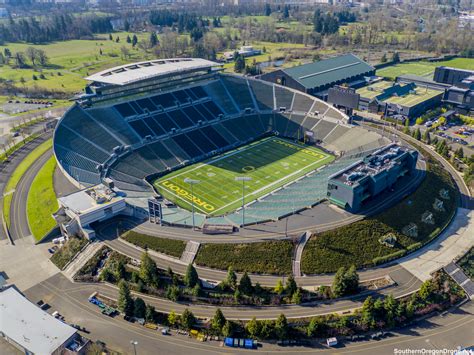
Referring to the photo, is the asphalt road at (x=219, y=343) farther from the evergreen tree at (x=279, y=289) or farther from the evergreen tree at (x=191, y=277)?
the evergreen tree at (x=279, y=289)

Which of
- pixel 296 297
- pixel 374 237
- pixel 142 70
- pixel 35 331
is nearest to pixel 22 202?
pixel 35 331

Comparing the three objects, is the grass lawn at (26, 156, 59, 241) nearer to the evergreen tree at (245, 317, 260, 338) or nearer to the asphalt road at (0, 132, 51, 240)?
the asphalt road at (0, 132, 51, 240)

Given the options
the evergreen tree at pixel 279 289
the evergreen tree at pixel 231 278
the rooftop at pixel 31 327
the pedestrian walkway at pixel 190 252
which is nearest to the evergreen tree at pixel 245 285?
the evergreen tree at pixel 231 278

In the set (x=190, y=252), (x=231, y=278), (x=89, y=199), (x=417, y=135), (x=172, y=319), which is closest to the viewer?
(x=172, y=319)

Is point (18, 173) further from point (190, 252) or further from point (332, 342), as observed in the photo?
point (332, 342)

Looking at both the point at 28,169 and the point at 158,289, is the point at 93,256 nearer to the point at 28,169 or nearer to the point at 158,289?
the point at 158,289

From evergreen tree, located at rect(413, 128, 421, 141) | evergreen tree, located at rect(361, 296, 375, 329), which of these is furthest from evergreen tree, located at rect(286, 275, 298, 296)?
evergreen tree, located at rect(413, 128, 421, 141)
